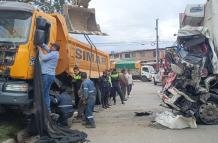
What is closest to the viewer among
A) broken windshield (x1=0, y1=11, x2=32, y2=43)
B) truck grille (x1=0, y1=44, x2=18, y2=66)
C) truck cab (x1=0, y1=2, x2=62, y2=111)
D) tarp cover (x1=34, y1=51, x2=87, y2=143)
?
tarp cover (x1=34, y1=51, x2=87, y2=143)

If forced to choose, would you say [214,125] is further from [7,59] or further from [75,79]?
[7,59]

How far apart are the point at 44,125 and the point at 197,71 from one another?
489cm

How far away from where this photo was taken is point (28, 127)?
11.1 meters

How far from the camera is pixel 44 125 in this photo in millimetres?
10102

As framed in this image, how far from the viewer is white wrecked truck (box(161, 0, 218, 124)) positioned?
12906mm

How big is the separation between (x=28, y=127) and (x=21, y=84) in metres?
1.32

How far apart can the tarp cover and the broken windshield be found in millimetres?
704

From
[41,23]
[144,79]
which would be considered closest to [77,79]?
[41,23]

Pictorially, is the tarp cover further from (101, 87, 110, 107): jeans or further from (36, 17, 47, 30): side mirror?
(101, 87, 110, 107): jeans

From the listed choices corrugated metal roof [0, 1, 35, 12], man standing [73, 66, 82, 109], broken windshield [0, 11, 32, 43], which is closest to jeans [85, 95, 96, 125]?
man standing [73, 66, 82, 109]

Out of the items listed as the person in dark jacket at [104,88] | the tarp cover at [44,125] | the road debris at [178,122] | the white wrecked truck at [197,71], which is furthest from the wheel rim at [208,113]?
the person in dark jacket at [104,88]

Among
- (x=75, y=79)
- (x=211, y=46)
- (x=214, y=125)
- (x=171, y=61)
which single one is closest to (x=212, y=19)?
(x=211, y=46)

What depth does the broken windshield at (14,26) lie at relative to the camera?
34.8ft

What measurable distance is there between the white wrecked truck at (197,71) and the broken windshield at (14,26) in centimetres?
464
